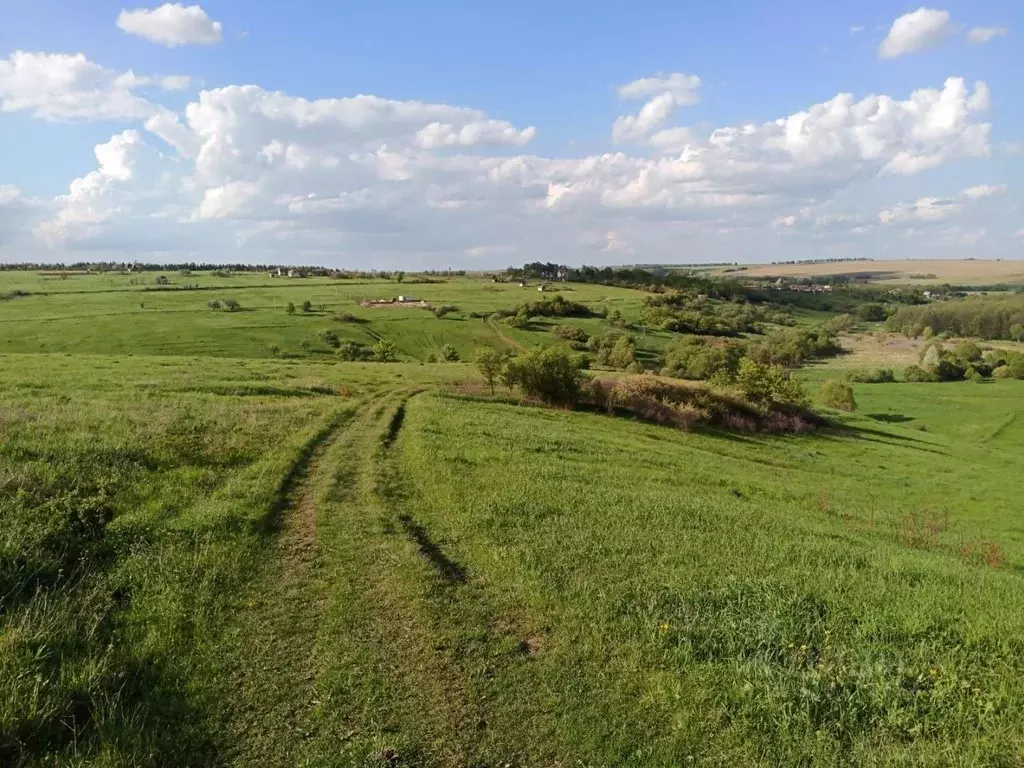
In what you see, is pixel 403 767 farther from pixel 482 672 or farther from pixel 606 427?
pixel 606 427

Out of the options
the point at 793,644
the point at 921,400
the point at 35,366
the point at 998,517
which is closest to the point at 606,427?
the point at 998,517

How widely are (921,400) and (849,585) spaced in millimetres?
89504

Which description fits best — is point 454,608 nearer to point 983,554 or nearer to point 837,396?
point 983,554

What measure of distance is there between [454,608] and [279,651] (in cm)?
273

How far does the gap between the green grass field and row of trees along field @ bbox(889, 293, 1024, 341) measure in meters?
185

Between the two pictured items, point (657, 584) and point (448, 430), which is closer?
point (657, 584)

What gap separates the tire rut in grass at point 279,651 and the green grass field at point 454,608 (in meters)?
0.04

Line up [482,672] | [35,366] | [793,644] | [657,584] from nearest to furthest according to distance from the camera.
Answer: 1. [482,672]
2. [793,644]
3. [657,584]
4. [35,366]

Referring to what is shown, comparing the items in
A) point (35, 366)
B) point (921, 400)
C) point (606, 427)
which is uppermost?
point (35, 366)

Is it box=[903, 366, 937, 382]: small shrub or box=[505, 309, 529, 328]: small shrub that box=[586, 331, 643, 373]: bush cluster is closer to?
box=[505, 309, 529, 328]: small shrub

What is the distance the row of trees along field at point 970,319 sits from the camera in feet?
559

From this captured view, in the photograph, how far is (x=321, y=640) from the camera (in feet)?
29.6

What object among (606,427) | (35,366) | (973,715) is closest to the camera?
(973,715)

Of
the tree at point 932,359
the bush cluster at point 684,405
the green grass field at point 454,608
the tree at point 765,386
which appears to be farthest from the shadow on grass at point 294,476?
the tree at point 932,359
